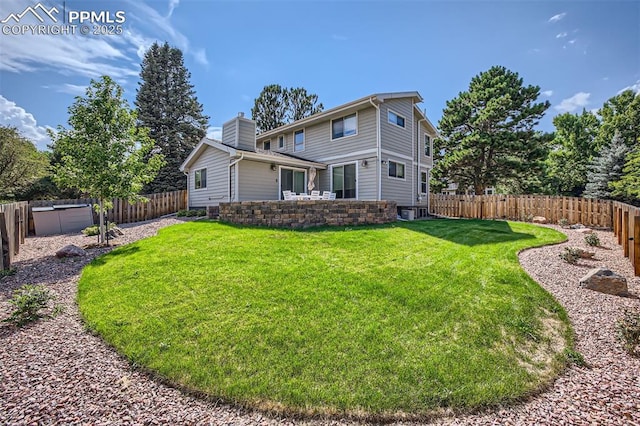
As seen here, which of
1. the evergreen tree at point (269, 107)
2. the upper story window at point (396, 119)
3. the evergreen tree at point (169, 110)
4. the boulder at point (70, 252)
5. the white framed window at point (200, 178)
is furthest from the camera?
the evergreen tree at point (269, 107)

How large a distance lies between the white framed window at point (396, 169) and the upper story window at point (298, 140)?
5.55 m

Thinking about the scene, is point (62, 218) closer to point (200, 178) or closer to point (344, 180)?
point (200, 178)

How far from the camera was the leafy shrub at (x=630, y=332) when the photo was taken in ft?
11.4

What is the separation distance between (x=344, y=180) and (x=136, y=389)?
12707mm

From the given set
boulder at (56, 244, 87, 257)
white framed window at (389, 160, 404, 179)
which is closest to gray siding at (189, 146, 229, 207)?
boulder at (56, 244, 87, 257)

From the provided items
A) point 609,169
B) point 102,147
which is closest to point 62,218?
point 102,147

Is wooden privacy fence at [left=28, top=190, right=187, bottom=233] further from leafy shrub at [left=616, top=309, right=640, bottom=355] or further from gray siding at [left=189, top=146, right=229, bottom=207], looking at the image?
leafy shrub at [left=616, top=309, right=640, bottom=355]

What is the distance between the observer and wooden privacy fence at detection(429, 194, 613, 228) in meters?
11.7

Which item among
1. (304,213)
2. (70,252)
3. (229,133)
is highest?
(229,133)

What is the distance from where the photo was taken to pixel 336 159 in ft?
48.4

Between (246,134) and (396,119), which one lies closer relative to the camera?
(396,119)

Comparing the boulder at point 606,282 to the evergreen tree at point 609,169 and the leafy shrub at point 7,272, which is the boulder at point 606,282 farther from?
the evergreen tree at point 609,169

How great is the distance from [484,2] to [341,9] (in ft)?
15.8

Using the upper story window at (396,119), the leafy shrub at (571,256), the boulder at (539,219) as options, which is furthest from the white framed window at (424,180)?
the leafy shrub at (571,256)
